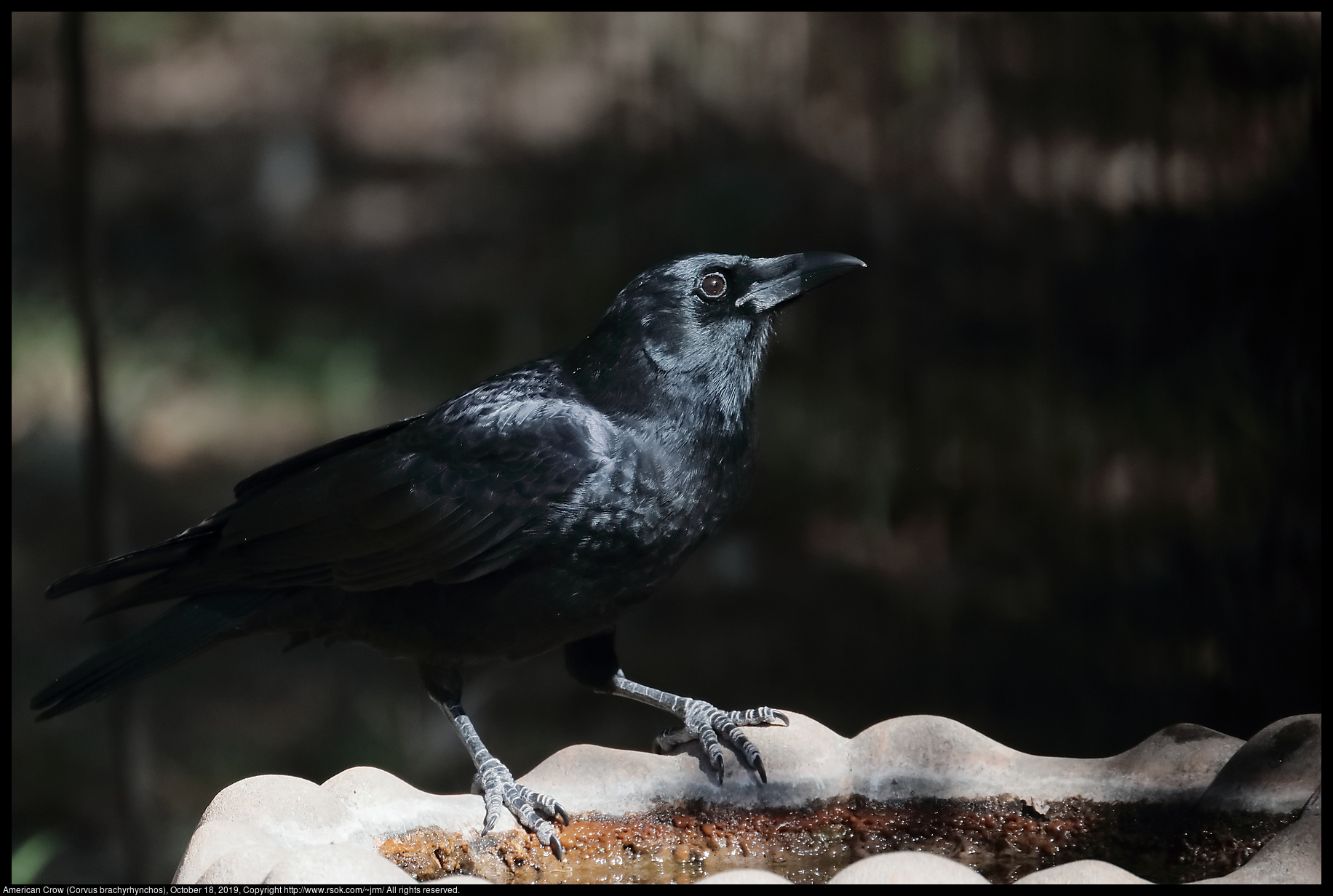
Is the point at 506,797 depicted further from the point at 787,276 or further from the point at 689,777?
the point at 787,276

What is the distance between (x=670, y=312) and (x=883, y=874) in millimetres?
1250

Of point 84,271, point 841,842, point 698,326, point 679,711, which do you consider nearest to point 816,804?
point 841,842

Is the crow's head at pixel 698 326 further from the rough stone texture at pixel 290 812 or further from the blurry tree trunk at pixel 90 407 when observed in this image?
the blurry tree trunk at pixel 90 407

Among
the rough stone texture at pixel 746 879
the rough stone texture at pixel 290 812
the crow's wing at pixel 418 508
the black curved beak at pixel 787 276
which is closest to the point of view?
the rough stone texture at pixel 746 879

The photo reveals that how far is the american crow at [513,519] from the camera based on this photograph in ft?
7.02

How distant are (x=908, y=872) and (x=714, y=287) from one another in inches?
51.2

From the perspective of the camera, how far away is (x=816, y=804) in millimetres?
2207

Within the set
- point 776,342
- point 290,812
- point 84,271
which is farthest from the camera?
point 776,342

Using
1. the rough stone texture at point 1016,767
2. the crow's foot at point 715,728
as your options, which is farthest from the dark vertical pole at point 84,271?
the rough stone texture at point 1016,767

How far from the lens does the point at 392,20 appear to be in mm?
3277

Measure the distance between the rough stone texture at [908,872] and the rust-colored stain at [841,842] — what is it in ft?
2.15

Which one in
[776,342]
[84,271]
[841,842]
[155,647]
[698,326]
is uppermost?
[84,271]

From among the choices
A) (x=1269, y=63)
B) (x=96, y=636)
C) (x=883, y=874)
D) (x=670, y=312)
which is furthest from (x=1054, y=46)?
(x=96, y=636)

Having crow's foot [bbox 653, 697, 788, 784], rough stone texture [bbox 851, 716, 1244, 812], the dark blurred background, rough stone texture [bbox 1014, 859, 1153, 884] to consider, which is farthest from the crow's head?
rough stone texture [bbox 1014, 859, 1153, 884]
